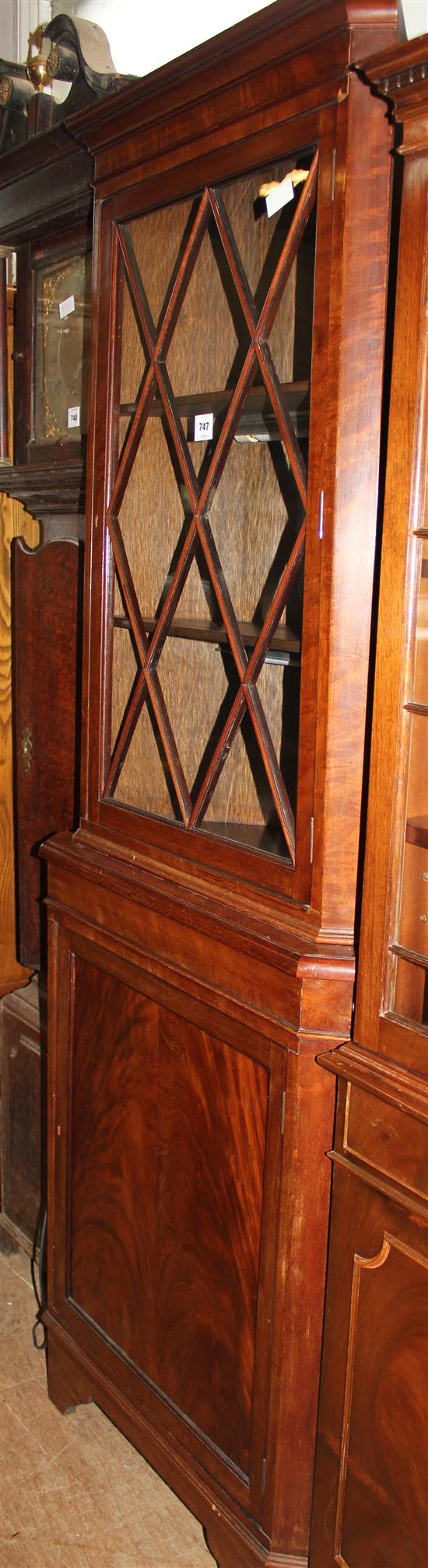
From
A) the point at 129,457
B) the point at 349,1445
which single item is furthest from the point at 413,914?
the point at 129,457

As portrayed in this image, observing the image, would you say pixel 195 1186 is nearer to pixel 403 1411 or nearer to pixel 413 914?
pixel 403 1411

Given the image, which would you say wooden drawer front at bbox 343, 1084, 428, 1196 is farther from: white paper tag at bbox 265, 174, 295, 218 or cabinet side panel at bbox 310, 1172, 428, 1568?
white paper tag at bbox 265, 174, 295, 218

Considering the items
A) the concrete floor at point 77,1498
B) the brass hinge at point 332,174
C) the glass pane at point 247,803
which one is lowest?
the concrete floor at point 77,1498

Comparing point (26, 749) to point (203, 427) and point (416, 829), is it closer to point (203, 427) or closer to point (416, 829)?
point (203, 427)

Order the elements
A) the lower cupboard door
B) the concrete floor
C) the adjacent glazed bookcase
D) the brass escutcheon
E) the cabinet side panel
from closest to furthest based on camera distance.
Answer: the adjacent glazed bookcase → the cabinet side panel → the lower cupboard door → the concrete floor → the brass escutcheon

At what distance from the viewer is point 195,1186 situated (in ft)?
5.10

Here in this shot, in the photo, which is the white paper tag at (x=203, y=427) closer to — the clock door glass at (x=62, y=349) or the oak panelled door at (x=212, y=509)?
the oak panelled door at (x=212, y=509)

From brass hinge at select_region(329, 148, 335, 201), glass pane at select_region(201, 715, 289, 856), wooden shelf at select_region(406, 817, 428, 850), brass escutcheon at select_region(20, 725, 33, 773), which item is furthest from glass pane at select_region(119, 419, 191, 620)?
brass escutcheon at select_region(20, 725, 33, 773)

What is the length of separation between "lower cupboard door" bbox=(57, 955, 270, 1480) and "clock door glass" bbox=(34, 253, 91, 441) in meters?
0.91

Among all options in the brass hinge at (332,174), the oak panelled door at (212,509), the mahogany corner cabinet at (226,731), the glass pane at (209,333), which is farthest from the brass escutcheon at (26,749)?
the brass hinge at (332,174)

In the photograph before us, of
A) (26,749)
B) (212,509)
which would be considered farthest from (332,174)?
(26,749)

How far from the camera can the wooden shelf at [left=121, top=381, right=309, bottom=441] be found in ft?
4.12

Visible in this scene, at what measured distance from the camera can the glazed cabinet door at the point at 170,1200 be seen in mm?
1441

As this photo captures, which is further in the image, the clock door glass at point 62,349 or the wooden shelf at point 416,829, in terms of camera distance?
the clock door glass at point 62,349
